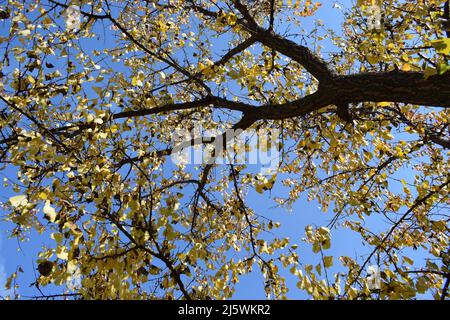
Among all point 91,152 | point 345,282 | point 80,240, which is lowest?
point 345,282

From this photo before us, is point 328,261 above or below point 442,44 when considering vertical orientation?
below

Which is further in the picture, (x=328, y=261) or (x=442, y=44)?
(x=328, y=261)

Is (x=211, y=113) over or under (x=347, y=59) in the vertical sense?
under

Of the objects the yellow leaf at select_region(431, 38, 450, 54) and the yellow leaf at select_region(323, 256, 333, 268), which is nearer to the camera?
the yellow leaf at select_region(431, 38, 450, 54)

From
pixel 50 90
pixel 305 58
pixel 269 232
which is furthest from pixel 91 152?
pixel 305 58

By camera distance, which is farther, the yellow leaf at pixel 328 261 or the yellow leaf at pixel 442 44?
the yellow leaf at pixel 328 261

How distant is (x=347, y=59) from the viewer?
5.66 m

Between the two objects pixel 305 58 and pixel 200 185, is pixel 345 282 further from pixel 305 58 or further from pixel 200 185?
pixel 305 58

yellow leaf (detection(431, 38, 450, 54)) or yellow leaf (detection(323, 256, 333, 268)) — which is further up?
yellow leaf (detection(431, 38, 450, 54))

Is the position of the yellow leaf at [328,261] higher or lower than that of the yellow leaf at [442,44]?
lower

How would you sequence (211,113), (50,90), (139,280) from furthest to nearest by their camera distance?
(211,113) < (50,90) < (139,280)
